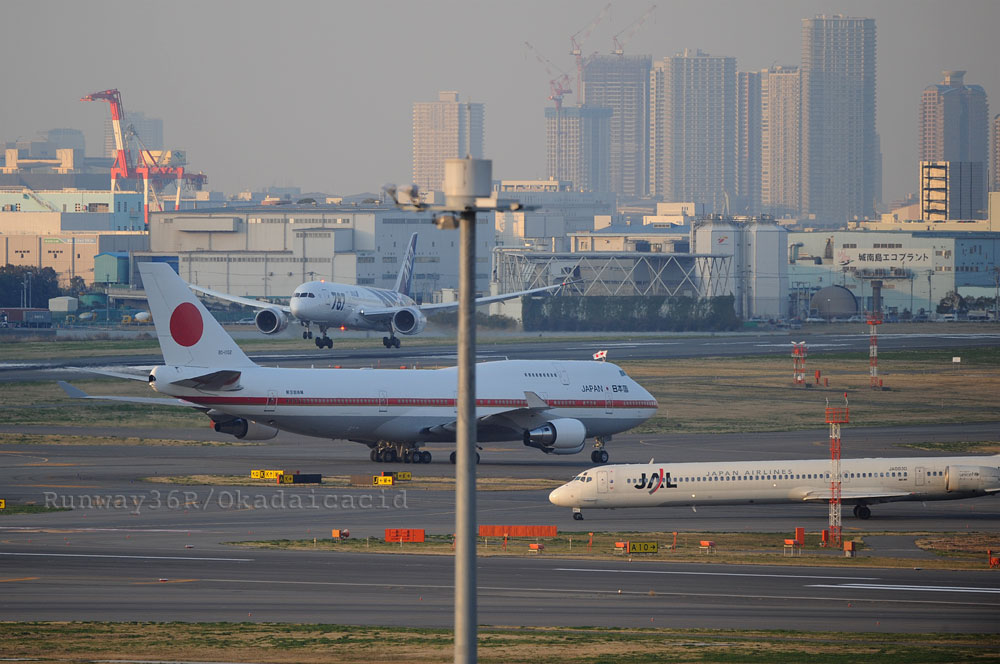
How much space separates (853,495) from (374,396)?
23011mm

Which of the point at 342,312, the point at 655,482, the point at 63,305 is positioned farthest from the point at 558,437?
the point at 63,305

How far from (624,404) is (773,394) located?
35.2m

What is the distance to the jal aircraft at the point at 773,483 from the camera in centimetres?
5684

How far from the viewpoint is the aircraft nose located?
56.8m

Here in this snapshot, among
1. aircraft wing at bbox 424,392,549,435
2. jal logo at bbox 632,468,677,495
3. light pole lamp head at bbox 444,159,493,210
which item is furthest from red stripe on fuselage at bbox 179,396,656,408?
light pole lamp head at bbox 444,159,493,210

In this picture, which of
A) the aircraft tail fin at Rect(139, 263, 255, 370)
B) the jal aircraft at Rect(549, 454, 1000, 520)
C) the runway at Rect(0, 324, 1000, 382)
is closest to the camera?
the jal aircraft at Rect(549, 454, 1000, 520)

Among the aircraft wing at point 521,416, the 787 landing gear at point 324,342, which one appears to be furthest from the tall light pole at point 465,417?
the 787 landing gear at point 324,342

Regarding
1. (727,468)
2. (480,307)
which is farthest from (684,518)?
(480,307)

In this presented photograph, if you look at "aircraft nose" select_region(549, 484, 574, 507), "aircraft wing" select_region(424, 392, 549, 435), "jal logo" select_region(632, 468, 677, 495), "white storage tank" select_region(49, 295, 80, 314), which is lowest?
"aircraft nose" select_region(549, 484, 574, 507)

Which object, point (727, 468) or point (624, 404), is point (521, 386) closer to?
point (624, 404)

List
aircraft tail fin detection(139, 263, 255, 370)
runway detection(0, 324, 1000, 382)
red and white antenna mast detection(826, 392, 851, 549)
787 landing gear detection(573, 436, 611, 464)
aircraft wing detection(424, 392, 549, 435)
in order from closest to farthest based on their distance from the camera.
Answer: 1. red and white antenna mast detection(826, 392, 851, 549)
2. aircraft tail fin detection(139, 263, 255, 370)
3. aircraft wing detection(424, 392, 549, 435)
4. 787 landing gear detection(573, 436, 611, 464)
5. runway detection(0, 324, 1000, 382)
